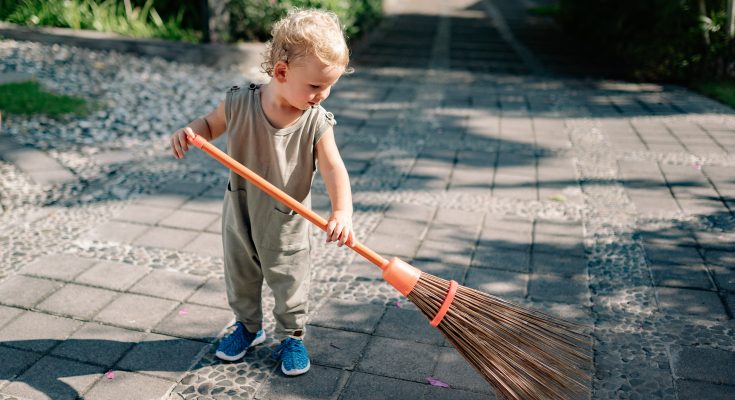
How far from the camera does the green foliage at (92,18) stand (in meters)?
7.99

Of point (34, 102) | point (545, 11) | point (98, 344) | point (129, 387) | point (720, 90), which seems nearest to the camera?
point (129, 387)

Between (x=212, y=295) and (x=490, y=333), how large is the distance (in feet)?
4.70

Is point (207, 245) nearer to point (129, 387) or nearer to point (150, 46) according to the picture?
point (129, 387)

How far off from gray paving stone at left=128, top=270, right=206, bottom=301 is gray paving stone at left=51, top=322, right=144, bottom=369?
0.31 m

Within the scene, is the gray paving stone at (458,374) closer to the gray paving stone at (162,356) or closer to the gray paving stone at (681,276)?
the gray paving stone at (162,356)

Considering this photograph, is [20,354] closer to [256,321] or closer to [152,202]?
[256,321]

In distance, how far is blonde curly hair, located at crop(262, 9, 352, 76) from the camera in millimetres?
2051

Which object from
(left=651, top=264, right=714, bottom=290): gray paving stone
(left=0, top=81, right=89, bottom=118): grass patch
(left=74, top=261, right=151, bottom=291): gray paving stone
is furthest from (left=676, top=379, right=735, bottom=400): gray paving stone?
(left=0, top=81, right=89, bottom=118): grass patch

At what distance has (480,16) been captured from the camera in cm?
1502

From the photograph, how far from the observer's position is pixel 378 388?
8.00 feet

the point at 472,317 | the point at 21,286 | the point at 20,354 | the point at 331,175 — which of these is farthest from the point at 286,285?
the point at 21,286

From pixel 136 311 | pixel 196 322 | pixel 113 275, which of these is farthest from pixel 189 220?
pixel 196 322

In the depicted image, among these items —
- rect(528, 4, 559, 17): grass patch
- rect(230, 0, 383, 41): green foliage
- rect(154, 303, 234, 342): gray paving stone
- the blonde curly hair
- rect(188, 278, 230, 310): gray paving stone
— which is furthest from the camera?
rect(528, 4, 559, 17): grass patch

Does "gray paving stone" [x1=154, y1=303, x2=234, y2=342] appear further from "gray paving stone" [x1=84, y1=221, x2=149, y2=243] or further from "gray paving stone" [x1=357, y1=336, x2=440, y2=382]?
"gray paving stone" [x1=84, y1=221, x2=149, y2=243]
